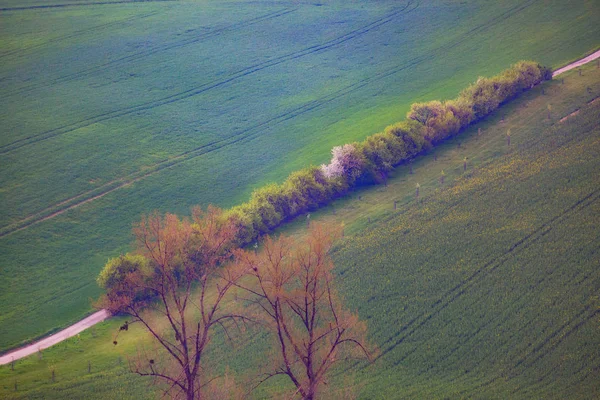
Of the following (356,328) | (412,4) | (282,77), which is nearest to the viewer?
(356,328)

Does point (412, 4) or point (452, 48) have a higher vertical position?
point (412, 4)

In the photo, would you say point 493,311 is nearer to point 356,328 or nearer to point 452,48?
point 356,328

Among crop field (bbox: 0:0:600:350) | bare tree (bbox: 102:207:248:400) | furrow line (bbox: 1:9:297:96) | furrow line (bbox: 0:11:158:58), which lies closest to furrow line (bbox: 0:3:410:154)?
crop field (bbox: 0:0:600:350)

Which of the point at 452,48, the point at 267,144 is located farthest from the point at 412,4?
the point at 267,144

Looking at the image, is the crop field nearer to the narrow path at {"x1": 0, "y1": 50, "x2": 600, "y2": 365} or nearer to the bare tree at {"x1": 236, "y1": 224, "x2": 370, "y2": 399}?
the narrow path at {"x1": 0, "y1": 50, "x2": 600, "y2": 365}

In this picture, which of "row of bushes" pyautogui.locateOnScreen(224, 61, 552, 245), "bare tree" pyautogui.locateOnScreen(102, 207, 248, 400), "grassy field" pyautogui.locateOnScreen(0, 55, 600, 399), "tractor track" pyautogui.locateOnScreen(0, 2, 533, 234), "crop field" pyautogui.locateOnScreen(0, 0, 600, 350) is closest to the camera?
"bare tree" pyautogui.locateOnScreen(102, 207, 248, 400)

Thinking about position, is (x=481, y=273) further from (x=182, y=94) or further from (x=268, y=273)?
(x=182, y=94)

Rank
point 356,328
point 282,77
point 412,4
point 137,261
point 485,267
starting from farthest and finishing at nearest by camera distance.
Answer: point 412,4, point 282,77, point 137,261, point 485,267, point 356,328
